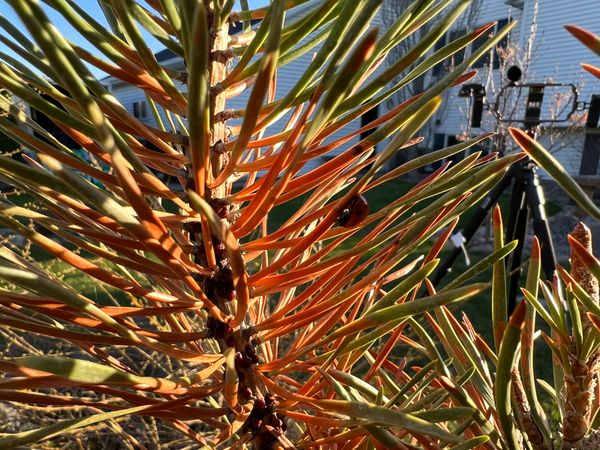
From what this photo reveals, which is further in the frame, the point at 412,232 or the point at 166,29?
the point at 166,29

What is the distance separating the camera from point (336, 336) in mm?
252

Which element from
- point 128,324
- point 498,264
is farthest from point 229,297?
A: point 498,264

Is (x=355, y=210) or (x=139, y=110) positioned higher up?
(x=355, y=210)

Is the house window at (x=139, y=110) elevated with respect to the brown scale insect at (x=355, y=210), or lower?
lower

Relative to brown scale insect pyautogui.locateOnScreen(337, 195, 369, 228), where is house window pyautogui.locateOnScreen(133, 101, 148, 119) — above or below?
below

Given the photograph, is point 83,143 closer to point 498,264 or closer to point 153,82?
point 153,82

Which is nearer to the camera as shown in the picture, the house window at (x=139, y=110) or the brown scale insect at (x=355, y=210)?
the brown scale insect at (x=355, y=210)

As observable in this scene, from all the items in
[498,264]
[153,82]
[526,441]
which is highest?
[153,82]

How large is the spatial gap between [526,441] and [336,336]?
151 millimetres

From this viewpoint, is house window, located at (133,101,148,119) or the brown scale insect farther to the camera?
house window, located at (133,101,148,119)

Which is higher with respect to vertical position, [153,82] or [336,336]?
[153,82]

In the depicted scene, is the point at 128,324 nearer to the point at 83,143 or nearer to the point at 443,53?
the point at 83,143

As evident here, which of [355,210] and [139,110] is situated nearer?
[355,210]

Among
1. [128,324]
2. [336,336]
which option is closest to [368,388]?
[336,336]
